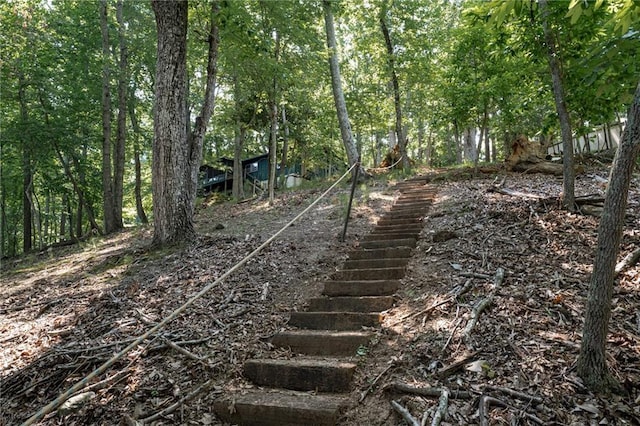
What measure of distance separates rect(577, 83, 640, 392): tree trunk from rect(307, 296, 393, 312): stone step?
74.2 inches

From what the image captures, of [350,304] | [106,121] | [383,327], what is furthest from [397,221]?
[106,121]

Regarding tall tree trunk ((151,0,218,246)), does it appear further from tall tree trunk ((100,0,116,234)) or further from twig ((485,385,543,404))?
tall tree trunk ((100,0,116,234))

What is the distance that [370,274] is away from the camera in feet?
16.5

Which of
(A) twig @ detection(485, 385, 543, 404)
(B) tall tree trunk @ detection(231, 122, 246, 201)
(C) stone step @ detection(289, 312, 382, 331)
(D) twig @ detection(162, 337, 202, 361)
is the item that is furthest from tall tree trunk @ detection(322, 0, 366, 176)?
(A) twig @ detection(485, 385, 543, 404)

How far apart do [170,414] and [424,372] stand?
1.98 meters

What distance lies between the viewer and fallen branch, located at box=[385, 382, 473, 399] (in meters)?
2.64

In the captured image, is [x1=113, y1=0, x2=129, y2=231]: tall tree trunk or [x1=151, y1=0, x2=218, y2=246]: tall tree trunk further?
[x1=113, y1=0, x2=129, y2=231]: tall tree trunk

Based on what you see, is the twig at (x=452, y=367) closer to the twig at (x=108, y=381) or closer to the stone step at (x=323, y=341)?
the stone step at (x=323, y=341)

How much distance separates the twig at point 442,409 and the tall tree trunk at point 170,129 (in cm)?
547

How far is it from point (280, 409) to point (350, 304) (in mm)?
1673

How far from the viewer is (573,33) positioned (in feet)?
17.8

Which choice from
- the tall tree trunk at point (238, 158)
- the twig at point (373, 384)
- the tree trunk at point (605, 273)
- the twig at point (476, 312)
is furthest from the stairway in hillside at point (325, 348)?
the tall tree trunk at point (238, 158)

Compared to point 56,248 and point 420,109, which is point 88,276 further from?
point 420,109

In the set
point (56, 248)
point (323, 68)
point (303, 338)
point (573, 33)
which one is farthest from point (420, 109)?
point (303, 338)
